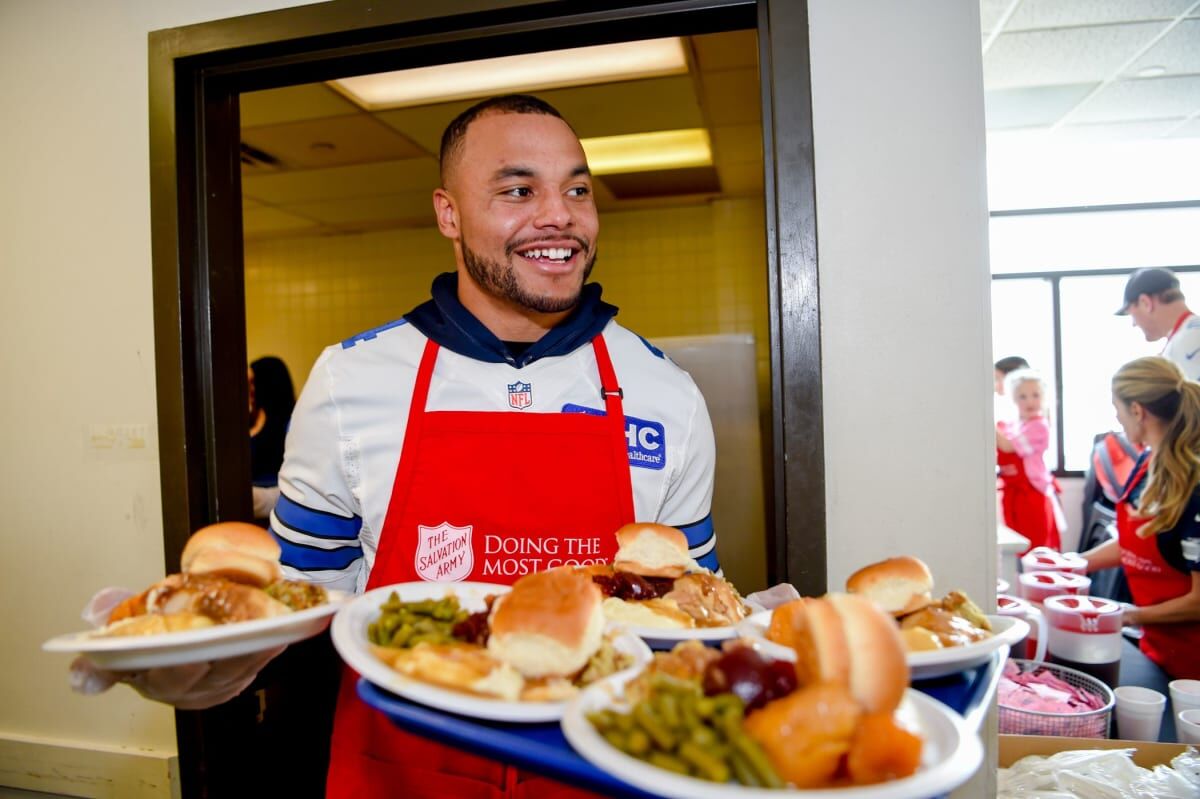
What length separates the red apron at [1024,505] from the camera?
572cm

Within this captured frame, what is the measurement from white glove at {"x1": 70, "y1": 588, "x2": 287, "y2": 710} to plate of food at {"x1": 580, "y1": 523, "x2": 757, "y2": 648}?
1.81 feet

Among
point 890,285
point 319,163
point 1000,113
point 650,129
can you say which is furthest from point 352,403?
point 1000,113

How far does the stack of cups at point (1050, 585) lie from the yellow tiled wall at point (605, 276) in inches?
140

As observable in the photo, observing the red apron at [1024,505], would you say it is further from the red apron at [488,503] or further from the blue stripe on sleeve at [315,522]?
the blue stripe on sleeve at [315,522]

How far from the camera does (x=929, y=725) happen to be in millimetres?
816

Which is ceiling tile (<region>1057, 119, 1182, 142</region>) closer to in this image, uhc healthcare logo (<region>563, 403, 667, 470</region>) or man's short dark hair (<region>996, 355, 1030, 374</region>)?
man's short dark hair (<region>996, 355, 1030, 374</region>)

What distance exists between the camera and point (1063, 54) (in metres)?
4.57

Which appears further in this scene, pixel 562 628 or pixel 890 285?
pixel 890 285

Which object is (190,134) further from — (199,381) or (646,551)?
(646,551)

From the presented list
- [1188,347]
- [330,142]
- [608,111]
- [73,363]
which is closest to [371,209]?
[330,142]

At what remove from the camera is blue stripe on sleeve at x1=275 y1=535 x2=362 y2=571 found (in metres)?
1.96

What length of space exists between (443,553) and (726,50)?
3070 mm

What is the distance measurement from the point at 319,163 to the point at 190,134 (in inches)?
136

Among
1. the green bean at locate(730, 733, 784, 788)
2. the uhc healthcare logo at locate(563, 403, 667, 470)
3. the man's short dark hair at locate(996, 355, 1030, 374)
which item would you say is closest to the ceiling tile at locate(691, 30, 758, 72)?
the uhc healthcare logo at locate(563, 403, 667, 470)
